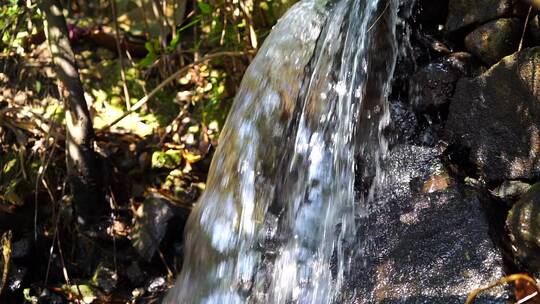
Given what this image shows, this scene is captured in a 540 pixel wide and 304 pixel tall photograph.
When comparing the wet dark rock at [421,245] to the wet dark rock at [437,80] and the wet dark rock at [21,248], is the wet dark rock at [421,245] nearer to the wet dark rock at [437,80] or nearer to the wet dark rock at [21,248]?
the wet dark rock at [437,80]

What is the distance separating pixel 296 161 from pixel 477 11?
3.61 ft

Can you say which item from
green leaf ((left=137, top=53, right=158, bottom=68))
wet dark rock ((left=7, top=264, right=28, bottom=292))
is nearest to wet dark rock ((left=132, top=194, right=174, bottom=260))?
wet dark rock ((left=7, top=264, right=28, bottom=292))

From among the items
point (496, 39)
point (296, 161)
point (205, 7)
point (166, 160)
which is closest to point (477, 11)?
point (496, 39)

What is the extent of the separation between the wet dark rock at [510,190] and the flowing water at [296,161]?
21.3 inches

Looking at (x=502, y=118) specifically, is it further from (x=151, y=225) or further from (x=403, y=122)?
(x=151, y=225)

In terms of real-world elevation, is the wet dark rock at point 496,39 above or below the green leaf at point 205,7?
below

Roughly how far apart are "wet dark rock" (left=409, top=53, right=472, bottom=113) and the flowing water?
0.15m

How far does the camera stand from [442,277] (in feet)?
6.95

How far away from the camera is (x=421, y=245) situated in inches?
89.8

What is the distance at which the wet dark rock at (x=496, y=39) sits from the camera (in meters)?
2.58

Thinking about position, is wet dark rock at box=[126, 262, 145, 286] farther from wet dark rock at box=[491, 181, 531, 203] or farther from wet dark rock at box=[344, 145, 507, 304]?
wet dark rock at box=[491, 181, 531, 203]

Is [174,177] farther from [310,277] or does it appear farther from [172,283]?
[310,277]

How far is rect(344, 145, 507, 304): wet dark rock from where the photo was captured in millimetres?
2080

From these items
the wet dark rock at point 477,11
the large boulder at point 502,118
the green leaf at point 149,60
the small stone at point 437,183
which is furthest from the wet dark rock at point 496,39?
the green leaf at point 149,60
